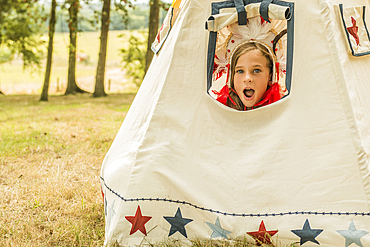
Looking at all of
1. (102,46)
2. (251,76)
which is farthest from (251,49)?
(102,46)

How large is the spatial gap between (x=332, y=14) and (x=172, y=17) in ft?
3.90

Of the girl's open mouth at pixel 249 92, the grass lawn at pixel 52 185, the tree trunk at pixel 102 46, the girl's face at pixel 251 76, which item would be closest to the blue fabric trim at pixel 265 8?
the girl's face at pixel 251 76

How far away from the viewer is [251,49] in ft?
8.38

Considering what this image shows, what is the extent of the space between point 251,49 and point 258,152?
2.84 ft

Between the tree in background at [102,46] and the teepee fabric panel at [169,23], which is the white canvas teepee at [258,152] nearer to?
the teepee fabric panel at [169,23]

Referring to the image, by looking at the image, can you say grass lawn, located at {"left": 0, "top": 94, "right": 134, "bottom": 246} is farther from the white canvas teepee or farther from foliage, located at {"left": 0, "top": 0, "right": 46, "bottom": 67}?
foliage, located at {"left": 0, "top": 0, "right": 46, "bottom": 67}

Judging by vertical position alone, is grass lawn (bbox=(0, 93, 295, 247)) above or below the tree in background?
below

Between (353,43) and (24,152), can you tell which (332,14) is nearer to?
(353,43)

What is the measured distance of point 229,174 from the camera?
7.12 ft

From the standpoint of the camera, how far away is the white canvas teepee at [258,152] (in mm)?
1990

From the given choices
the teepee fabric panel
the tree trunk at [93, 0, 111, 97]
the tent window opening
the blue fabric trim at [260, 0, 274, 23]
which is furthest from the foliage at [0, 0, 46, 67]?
the blue fabric trim at [260, 0, 274, 23]

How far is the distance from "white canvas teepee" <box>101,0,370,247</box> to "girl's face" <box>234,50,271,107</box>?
1.10 ft

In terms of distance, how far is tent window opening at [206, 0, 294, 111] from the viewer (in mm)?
2238

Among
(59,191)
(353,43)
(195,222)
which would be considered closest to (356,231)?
(195,222)
